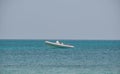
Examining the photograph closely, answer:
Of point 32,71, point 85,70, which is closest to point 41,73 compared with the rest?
point 32,71

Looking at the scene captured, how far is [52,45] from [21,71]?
21.1 meters

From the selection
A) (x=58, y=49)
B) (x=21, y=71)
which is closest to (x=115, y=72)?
(x=21, y=71)

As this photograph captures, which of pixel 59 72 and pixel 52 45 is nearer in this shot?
pixel 59 72

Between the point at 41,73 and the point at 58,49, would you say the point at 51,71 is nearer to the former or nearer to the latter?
the point at 41,73

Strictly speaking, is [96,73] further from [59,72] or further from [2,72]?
[2,72]

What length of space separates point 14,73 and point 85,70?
3.56m

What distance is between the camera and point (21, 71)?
21.8 metres

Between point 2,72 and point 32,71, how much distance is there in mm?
1530

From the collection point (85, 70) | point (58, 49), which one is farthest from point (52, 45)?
point (85, 70)

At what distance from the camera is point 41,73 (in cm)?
2144

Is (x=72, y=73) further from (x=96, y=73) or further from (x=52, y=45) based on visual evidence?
(x=52, y=45)

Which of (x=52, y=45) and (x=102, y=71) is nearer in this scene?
(x=102, y=71)

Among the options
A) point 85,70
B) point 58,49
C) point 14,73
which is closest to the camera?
point 14,73

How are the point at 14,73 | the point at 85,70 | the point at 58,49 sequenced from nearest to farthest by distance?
the point at 14,73, the point at 85,70, the point at 58,49
